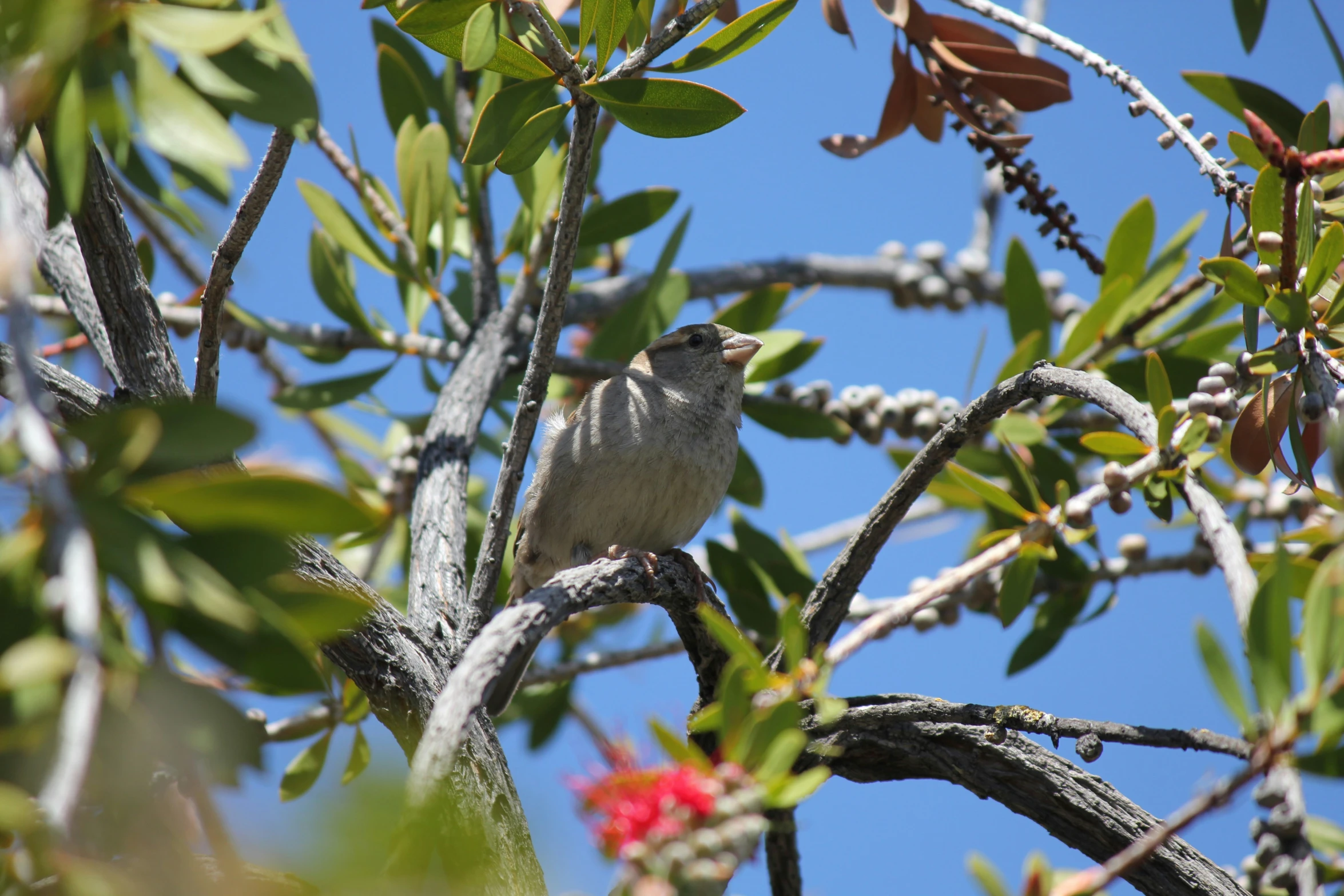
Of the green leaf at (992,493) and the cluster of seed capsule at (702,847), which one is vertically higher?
the green leaf at (992,493)

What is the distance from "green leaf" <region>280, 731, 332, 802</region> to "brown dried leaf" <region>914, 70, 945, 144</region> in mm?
3073

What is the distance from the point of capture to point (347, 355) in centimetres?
441

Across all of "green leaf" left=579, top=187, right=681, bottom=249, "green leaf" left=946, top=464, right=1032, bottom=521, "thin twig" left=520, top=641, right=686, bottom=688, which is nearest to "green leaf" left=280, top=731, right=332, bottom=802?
"thin twig" left=520, top=641, right=686, bottom=688

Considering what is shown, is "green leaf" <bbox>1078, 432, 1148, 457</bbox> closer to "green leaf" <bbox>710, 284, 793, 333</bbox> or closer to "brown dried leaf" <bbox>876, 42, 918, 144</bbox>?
"brown dried leaf" <bbox>876, 42, 918, 144</bbox>

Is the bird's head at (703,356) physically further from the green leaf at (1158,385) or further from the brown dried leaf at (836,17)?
the green leaf at (1158,385)

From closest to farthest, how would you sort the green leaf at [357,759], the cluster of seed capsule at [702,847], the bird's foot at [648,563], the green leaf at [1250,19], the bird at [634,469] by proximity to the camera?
the cluster of seed capsule at [702,847] → the bird's foot at [648,563] → the green leaf at [1250,19] → the green leaf at [357,759] → the bird at [634,469]

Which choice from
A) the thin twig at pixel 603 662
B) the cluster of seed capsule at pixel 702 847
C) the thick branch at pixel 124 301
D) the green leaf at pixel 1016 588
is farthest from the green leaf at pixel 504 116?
the thin twig at pixel 603 662

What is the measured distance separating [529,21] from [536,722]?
141 inches

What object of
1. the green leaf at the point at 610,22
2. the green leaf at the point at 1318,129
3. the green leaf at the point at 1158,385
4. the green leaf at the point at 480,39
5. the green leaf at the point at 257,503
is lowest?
the green leaf at the point at 257,503

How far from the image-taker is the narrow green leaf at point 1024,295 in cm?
396

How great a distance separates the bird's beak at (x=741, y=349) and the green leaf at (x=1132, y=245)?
1.44 metres

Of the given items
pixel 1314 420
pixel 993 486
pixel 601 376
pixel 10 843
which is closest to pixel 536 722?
pixel 601 376

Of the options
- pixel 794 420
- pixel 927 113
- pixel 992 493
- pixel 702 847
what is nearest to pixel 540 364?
pixel 992 493

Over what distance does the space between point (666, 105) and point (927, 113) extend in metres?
1.59
